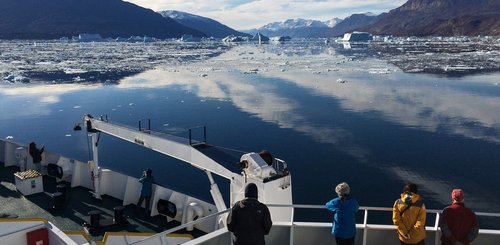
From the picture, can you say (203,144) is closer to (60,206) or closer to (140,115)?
(60,206)

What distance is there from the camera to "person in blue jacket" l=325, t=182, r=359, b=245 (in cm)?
513

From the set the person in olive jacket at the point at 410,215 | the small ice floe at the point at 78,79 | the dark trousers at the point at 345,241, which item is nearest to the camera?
the person in olive jacket at the point at 410,215

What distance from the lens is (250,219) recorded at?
4816 millimetres

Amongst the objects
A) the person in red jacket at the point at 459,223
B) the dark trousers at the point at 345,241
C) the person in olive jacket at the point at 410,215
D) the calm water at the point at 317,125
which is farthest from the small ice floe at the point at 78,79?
the person in red jacket at the point at 459,223

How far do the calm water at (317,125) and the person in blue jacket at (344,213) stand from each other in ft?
31.0

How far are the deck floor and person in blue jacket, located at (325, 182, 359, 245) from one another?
501 centimetres

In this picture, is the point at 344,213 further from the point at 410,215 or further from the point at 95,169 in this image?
the point at 95,169

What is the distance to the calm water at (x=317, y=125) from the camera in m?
16.7

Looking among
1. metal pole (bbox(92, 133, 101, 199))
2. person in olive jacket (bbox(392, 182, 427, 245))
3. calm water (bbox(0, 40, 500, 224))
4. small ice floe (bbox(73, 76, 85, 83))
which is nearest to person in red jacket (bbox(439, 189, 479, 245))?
person in olive jacket (bbox(392, 182, 427, 245))

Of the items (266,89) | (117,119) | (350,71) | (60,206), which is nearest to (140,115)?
(117,119)

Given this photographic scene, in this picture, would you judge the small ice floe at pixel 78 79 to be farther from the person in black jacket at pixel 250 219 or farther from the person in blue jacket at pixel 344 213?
the person in blue jacket at pixel 344 213

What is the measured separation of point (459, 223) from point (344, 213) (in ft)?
4.40

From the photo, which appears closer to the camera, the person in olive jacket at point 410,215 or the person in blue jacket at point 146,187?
the person in olive jacket at point 410,215

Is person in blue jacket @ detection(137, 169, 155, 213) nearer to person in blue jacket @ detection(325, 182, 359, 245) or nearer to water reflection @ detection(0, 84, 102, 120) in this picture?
person in blue jacket @ detection(325, 182, 359, 245)
